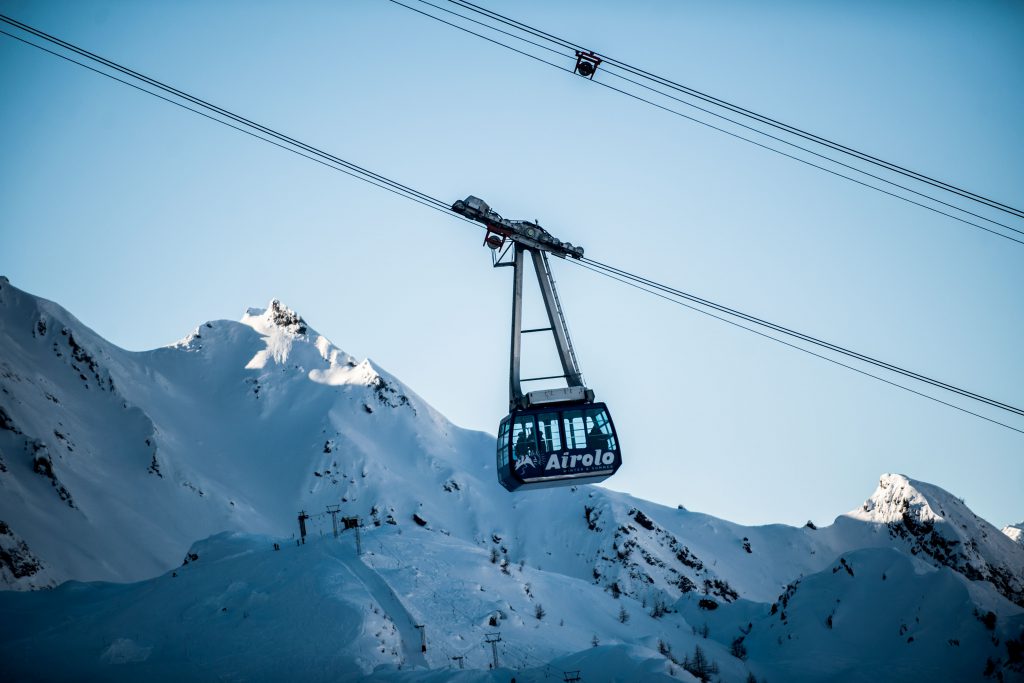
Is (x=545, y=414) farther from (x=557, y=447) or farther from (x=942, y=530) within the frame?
(x=942, y=530)

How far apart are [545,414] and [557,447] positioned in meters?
1.39

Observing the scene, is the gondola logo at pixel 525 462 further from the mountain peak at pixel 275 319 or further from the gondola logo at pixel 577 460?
the mountain peak at pixel 275 319

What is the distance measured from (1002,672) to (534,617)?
2694 cm

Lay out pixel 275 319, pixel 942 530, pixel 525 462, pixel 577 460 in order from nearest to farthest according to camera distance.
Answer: pixel 525 462
pixel 577 460
pixel 942 530
pixel 275 319

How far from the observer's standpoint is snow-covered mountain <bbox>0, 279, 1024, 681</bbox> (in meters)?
54.0

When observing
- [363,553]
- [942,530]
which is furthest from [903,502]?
[363,553]

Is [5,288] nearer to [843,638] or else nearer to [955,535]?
[843,638]

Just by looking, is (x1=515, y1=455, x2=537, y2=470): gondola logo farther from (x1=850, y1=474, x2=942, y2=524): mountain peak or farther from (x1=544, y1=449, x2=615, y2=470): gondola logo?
(x1=850, y1=474, x2=942, y2=524): mountain peak

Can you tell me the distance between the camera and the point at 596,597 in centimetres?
7775

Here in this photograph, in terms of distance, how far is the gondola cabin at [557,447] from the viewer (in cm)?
3725

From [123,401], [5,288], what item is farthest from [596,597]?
[5,288]

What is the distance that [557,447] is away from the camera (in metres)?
37.6

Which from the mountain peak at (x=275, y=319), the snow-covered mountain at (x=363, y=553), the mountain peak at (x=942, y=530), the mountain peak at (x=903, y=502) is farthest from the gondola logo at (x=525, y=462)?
the mountain peak at (x=275, y=319)

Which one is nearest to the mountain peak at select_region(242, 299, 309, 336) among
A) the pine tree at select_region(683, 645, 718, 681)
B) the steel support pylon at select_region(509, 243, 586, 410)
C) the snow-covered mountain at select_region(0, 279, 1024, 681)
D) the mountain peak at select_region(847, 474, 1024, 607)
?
the snow-covered mountain at select_region(0, 279, 1024, 681)
